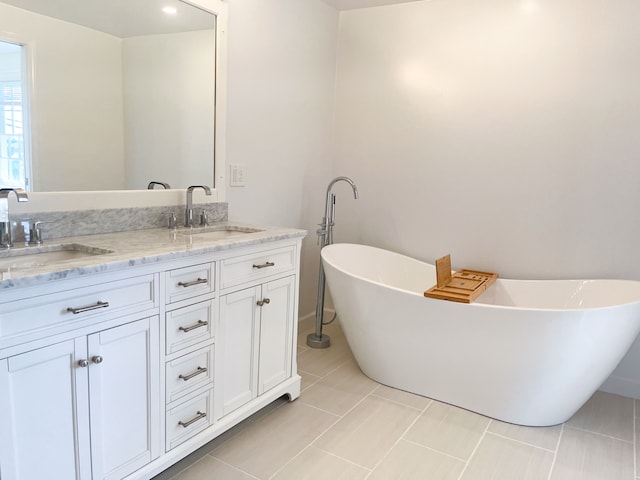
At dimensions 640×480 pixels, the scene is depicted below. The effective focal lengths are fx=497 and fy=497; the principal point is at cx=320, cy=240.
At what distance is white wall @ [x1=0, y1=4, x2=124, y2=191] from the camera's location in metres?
1.85

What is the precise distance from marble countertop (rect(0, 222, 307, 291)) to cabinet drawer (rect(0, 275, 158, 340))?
6 cm

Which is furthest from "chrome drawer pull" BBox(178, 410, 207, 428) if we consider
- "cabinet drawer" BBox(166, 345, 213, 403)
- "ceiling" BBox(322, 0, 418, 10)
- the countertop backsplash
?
"ceiling" BBox(322, 0, 418, 10)

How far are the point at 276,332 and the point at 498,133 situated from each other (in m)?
1.90

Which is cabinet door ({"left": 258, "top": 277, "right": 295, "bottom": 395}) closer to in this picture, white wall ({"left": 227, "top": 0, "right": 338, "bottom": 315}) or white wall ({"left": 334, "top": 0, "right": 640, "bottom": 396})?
white wall ({"left": 227, "top": 0, "right": 338, "bottom": 315})

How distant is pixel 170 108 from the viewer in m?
2.42

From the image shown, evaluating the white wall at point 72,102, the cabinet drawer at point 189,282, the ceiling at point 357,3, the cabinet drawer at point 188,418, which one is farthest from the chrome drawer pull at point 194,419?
the ceiling at point 357,3

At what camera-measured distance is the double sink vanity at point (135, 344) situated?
1.40 metres

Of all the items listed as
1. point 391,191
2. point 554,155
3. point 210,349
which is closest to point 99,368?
point 210,349

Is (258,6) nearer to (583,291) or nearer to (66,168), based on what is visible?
(66,168)

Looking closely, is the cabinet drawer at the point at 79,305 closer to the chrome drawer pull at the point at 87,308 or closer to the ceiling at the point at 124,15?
the chrome drawer pull at the point at 87,308

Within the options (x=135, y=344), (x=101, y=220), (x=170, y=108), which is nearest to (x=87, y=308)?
(x=135, y=344)

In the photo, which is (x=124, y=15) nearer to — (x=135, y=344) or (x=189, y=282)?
(x=189, y=282)

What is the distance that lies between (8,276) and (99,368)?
44 cm

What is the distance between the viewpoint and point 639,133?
2.75m
